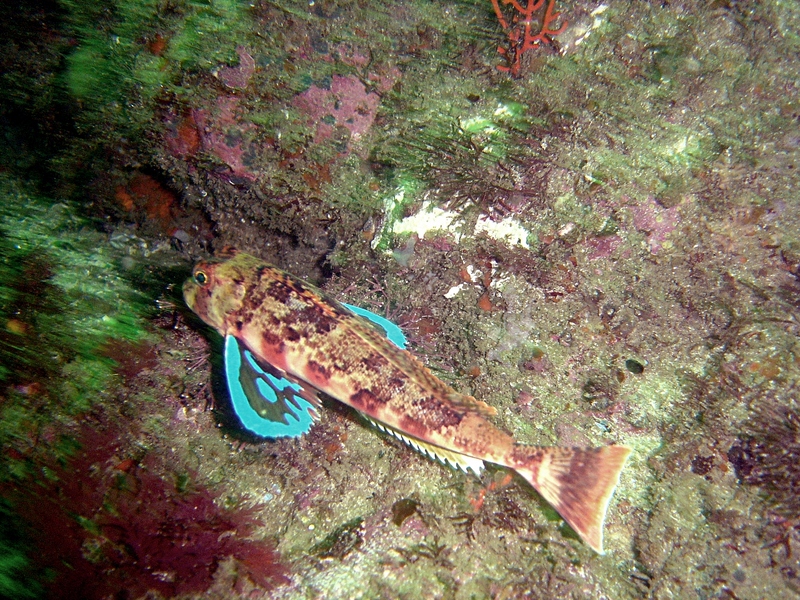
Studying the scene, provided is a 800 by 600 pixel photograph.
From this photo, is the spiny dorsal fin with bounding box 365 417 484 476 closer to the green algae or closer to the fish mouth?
the fish mouth

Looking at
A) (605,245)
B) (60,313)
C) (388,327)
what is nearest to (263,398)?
(388,327)

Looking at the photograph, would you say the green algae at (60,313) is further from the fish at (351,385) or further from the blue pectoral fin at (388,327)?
the blue pectoral fin at (388,327)

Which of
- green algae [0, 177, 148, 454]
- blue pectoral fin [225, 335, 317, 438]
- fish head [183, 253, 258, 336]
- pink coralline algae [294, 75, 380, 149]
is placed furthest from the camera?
pink coralline algae [294, 75, 380, 149]

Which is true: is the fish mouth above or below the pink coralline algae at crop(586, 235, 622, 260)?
below

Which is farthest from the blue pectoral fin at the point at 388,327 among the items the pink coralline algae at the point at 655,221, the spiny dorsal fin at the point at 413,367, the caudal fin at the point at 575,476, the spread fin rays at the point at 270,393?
the pink coralline algae at the point at 655,221

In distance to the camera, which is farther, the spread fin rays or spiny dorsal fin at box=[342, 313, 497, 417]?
the spread fin rays

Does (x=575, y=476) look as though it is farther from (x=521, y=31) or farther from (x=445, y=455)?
(x=521, y=31)

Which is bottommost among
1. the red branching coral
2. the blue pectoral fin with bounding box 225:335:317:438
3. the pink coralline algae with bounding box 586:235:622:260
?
the blue pectoral fin with bounding box 225:335:317:438

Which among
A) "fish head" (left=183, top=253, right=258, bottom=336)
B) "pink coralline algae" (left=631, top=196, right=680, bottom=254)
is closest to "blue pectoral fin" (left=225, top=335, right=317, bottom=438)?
"fish head" (left=183, top=253, right=258, bottom=336)
